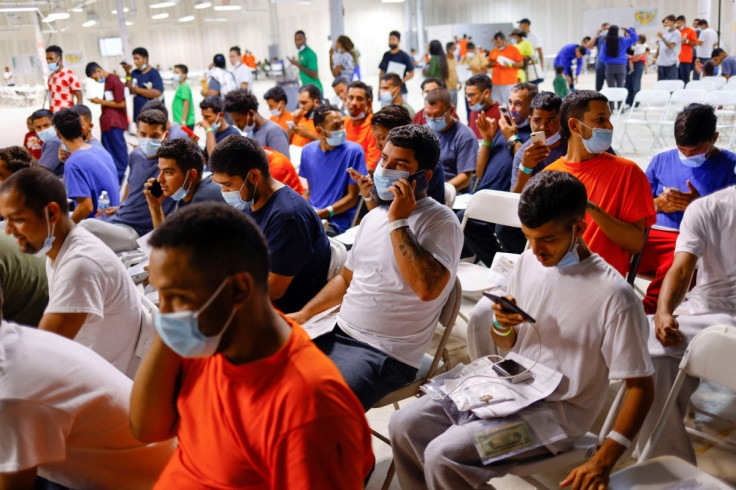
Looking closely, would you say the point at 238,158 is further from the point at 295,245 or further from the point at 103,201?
the point at 103,201

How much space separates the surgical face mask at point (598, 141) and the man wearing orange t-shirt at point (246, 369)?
2192 mm

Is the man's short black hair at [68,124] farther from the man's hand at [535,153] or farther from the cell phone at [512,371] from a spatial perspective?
the cell phone at [512,371]

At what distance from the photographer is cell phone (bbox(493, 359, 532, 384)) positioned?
6.31ft

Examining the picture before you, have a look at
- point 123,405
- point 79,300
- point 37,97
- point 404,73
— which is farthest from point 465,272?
point 37,97

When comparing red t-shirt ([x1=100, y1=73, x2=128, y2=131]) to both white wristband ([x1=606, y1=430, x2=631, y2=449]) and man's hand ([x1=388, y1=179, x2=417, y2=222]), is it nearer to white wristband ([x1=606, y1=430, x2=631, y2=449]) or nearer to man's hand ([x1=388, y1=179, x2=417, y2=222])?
man's hand ([x1=388, y1=179, x2=417, y2=222])

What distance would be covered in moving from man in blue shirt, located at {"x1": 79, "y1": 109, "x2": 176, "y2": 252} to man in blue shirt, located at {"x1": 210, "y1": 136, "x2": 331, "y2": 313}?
4.30 ft

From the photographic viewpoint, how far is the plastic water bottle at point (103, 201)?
451 centimetres

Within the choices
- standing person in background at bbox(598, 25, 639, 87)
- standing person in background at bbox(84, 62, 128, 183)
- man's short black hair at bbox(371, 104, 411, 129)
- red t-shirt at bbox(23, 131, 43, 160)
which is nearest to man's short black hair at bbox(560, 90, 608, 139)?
man's short black hair at bbox(371, 104, 411, 129)

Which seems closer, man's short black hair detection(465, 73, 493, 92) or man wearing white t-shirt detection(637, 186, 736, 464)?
man wearing white t-shirt detection(637, 186, 736, 464)

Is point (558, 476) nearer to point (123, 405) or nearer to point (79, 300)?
point (123, 405)

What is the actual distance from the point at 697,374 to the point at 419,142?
1252 millimetres

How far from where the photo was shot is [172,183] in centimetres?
335

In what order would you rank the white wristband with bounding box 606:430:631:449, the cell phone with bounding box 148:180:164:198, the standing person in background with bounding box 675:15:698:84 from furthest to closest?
1. the standing person in background with bounding box 675:15:698:84
2. the cell phone with bounding box 148:180:164:198
3. the white wristband with bounding box 606:430:631:449

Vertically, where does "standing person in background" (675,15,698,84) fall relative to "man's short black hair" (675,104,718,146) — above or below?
above
